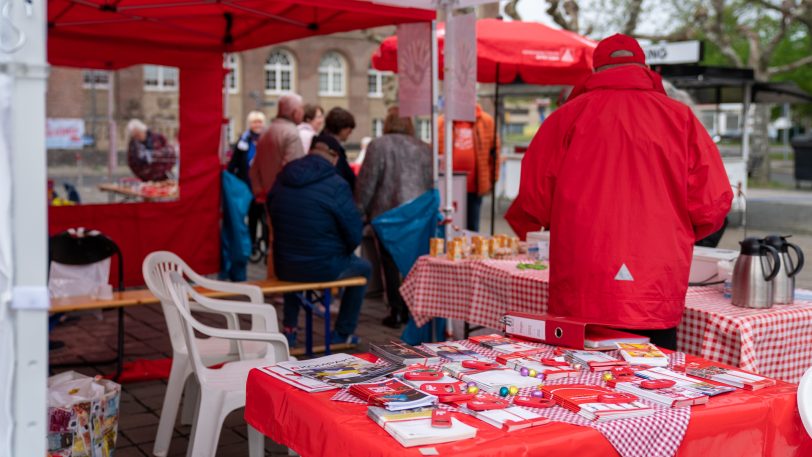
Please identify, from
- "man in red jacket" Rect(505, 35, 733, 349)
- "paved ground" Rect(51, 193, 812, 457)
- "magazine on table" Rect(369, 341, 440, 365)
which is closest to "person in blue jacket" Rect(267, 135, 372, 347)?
"paved ground" Rect(51, 193, 812, 457)

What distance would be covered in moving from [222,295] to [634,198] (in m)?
3.16

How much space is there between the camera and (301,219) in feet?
19.0

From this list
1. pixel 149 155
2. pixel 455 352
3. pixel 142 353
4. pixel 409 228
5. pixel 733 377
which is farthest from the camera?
pixel 149 155

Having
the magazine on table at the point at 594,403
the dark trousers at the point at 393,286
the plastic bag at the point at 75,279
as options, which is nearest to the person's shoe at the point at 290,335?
the dark trousers at the point at 393,286

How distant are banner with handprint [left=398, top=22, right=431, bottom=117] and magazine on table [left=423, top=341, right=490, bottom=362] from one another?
3.37 m

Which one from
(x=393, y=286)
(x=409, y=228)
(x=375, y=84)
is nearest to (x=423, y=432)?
(x=409, y=228)

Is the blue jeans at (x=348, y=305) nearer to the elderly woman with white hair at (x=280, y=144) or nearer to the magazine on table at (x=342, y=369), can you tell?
the elderly woman with white hair at (x=280, y=144)

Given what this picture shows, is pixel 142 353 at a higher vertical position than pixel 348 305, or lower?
lower

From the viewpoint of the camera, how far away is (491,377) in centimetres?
255

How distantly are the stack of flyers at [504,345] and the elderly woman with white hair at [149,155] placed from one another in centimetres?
677

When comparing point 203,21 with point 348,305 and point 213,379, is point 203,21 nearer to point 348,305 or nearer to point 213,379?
point 348,305

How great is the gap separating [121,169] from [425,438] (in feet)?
34.5

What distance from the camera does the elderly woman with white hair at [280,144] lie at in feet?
25.9

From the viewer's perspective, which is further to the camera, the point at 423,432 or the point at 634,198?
the point at 634,198
